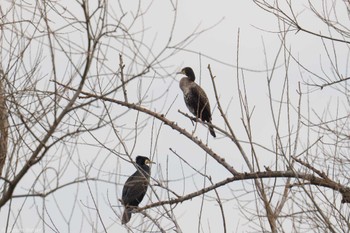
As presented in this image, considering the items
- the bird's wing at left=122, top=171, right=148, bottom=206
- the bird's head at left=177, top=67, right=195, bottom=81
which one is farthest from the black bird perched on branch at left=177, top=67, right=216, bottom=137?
the bird's wing at left=122, top=171, right=148, bottom=206

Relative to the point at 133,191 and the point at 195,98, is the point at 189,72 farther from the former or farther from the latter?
the point at 133,191

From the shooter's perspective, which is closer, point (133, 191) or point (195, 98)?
point (133, 191)

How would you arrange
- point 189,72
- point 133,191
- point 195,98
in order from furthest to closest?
1. point 189,72
2. point 195,98
3. point 133,191

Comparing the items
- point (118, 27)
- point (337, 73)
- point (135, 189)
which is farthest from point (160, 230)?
point (135, 189)

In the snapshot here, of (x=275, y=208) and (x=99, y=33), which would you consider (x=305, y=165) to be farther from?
(x=99, y=33)

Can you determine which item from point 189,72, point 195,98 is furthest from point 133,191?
point 189,72

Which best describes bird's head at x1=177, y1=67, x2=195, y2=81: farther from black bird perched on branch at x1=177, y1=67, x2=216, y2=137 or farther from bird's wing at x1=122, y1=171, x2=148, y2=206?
bird's wing at x1=122, y1=171, x2=148, y2=206

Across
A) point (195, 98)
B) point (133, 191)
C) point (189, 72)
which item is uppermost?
point (189, 72)

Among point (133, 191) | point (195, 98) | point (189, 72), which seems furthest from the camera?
point (189, 72)

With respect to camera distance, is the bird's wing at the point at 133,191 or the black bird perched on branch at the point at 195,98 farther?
the black bird perched on branch at the point at 195,98

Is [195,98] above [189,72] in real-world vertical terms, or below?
below

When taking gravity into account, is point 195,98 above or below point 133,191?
above

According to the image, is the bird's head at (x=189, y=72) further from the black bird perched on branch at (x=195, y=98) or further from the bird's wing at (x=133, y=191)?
the bird's wing at (x=133, y=191)

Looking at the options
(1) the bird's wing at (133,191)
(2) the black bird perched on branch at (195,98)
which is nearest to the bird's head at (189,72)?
(2) the black bird perched on branch at (195,98)
